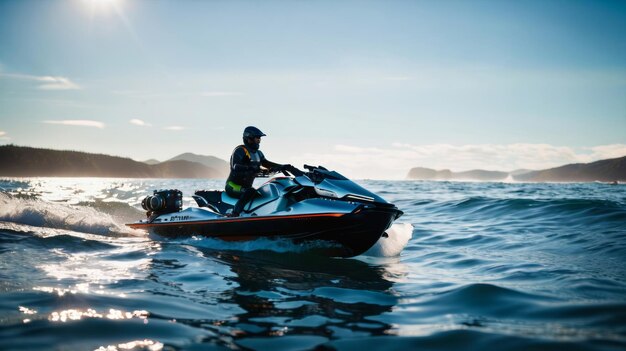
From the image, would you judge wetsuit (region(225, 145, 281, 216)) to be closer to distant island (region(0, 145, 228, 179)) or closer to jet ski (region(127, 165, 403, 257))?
jet ski (region(127, 165, 403, 257))

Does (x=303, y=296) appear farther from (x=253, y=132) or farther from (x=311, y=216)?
(x=253, y=132)

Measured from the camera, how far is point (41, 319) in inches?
175

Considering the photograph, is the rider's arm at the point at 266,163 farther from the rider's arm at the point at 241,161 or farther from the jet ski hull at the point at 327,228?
the jet ski hull at the point at 327,228

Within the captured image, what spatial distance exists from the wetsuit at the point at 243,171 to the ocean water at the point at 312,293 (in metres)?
1.19

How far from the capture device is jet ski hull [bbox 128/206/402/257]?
28.3ft

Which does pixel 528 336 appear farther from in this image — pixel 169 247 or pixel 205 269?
pixel 169 247

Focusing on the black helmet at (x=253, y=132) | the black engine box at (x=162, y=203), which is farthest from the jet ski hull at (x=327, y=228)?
the black engine box at (x=162, y=203)

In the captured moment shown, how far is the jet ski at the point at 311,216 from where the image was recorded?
28.5ft

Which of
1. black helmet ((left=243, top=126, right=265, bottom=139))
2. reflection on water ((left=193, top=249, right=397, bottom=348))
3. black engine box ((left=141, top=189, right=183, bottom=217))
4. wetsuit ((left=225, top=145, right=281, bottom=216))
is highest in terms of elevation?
black helmet ((left=243, top=126, right=265, bottom=139))

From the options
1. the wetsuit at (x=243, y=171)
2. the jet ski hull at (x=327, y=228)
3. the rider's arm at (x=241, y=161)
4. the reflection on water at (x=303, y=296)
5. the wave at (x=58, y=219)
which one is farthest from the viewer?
the wave at (x=58, y=219)

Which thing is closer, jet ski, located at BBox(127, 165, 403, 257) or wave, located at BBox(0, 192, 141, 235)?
jet ski, located at BBox(127, 165, 403, 257)

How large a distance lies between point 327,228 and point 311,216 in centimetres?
39

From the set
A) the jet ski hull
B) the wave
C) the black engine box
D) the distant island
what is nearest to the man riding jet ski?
the jet ski hull

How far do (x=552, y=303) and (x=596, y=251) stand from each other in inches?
190
